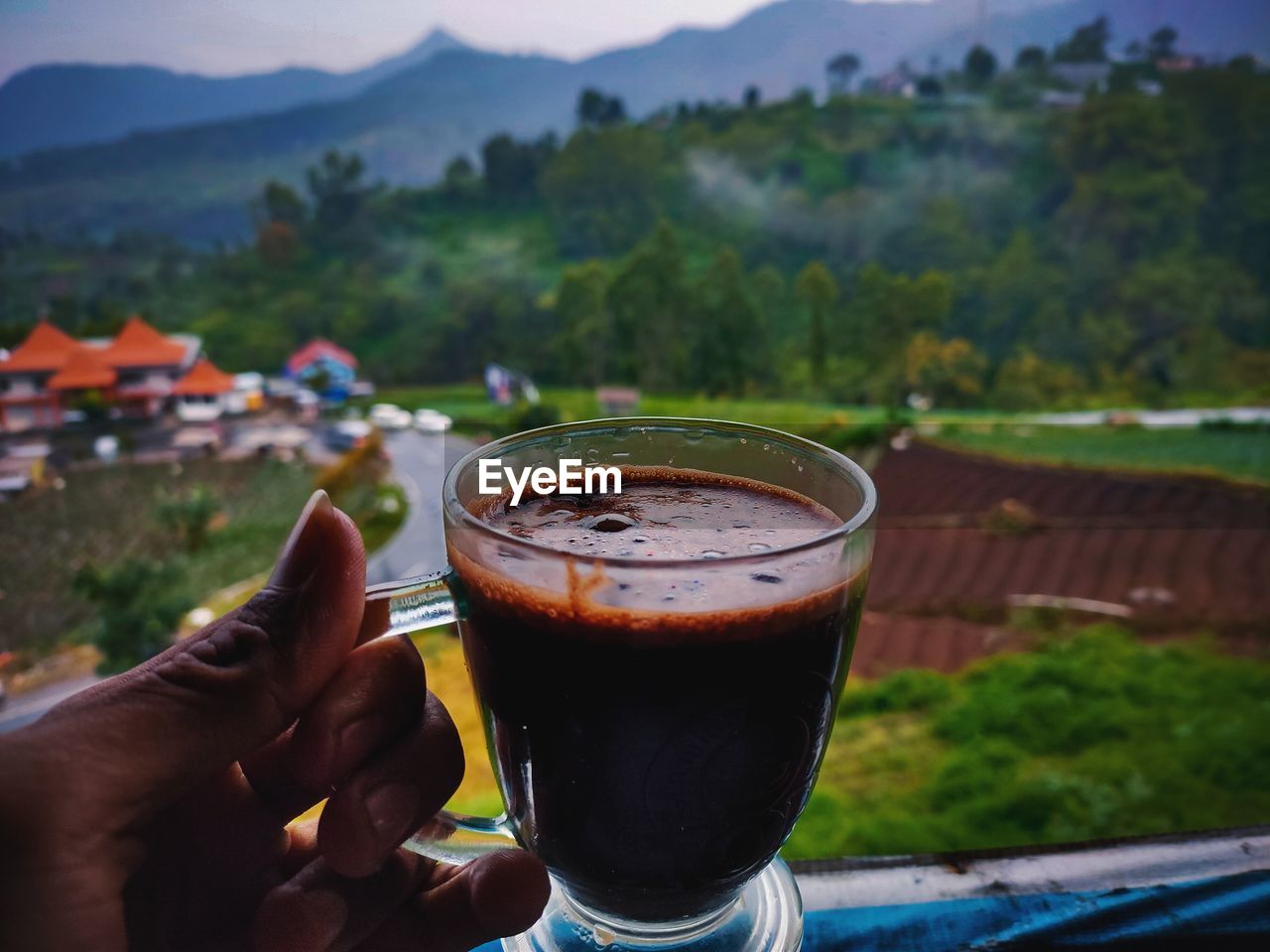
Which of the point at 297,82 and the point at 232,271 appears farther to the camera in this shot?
the point at 232,271

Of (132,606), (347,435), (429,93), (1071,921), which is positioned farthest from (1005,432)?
(1071,921)

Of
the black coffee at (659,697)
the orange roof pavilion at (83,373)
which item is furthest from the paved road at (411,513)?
the black coffee at (659,697)

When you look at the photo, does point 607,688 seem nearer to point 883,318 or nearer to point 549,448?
point 549,448

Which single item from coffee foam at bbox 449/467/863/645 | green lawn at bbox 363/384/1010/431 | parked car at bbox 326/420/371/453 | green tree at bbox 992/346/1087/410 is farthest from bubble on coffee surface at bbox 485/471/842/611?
green tree at bbox 992/346/1087/410

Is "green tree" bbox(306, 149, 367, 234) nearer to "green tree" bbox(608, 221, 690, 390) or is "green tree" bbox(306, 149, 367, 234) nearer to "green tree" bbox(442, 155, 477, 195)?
"green tree" bbox(442, 155, 477, 195)

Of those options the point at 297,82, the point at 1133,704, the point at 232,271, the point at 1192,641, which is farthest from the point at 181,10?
the point at 1192,641

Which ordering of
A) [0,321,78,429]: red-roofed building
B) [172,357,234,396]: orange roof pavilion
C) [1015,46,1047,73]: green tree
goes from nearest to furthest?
[0,321,78,429]: red-roofed building < [172,357,234,396]: orange roof pavilion < [1015,46,1047,73]: green tree

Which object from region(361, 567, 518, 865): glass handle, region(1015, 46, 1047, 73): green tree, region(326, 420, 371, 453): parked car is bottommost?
region(326, 420, 371, 453): parked car
